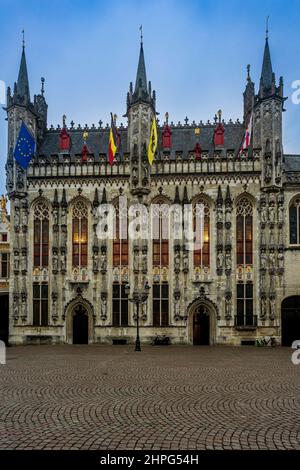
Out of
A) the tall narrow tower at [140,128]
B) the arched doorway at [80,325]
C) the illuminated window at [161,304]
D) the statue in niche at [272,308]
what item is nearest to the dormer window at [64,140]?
the tall narrow tower at [140,128]

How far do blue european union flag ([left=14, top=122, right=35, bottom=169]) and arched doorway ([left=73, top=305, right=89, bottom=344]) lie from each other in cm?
1282

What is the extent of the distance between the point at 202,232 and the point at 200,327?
25.5 ft

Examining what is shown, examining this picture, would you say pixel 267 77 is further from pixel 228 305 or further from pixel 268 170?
pixel 228 305

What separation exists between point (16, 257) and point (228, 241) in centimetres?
1759

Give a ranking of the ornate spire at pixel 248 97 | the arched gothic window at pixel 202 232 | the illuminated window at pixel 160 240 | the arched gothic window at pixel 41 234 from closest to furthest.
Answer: the arched gothic window at pixel 202 232, the illuminated window at pixel 160 240, the arched gothic window at pixel 41 234, the ornate spire at pixel 248 97

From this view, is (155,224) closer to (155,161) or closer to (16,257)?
(155,161)

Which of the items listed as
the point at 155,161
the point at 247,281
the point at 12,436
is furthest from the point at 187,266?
the point at 12,436

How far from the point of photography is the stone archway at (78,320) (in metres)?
33.7

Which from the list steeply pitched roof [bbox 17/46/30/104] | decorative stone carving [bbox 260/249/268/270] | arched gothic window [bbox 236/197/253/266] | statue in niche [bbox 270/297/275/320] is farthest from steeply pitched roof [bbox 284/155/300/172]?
steeply pitched roof [bbox 17/46/30/104]

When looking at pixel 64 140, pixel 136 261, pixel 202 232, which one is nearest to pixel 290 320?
pixel 202 232

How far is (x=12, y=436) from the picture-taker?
31.3 ft

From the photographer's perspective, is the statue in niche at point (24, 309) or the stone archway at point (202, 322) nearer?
the stone archway at point (202, 322)

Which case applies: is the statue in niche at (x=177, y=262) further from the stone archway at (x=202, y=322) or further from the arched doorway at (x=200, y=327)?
the arched doorway at (x=200, y=327)

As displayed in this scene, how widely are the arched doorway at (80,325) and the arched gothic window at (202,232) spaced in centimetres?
1011
